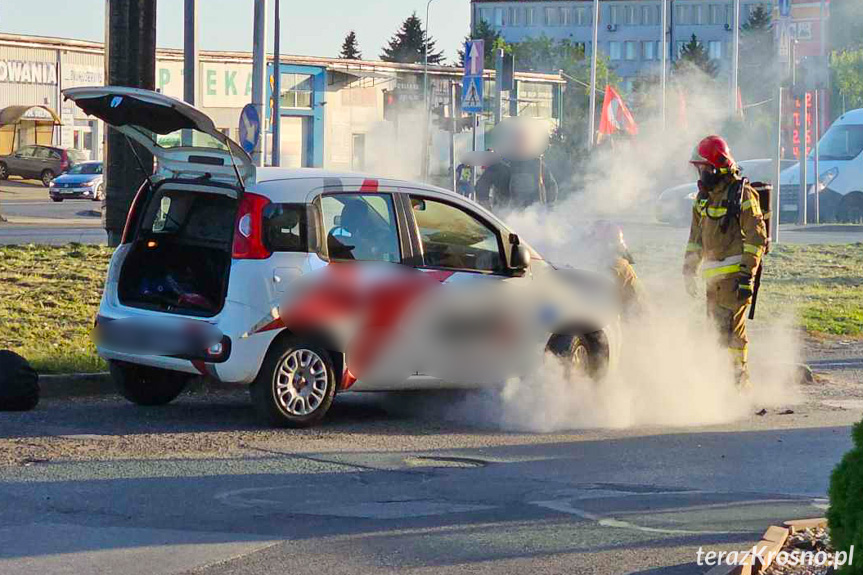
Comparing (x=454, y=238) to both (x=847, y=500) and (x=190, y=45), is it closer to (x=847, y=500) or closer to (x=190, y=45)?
(x=847, y=500)

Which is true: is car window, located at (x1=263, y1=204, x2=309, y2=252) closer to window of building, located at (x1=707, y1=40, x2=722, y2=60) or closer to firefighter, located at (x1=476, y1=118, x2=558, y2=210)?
firefighter, located at (x1=476, y1=118, x2=558, y2=210)

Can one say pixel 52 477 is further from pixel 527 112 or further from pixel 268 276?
pixel 527 112

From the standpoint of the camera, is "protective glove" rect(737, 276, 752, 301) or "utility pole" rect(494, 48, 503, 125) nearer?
"protective glove" rect(737, 276, 752, 301)

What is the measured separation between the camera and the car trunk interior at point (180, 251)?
9.04 meters

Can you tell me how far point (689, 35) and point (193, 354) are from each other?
123 metres

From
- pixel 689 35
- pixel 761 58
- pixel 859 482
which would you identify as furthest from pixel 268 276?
pixel 689 35

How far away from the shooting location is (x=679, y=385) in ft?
35.2

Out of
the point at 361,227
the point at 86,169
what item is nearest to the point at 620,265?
the point at 361,227

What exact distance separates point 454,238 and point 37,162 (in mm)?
46674

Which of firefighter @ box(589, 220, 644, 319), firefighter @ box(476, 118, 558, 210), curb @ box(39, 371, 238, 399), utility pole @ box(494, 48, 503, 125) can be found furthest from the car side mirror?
utility pole @ box(494, 48, 503, 125)

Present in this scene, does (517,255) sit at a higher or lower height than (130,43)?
lower

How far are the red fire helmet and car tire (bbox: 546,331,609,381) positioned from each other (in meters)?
1.59

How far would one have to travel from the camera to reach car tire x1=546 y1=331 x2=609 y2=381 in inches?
402

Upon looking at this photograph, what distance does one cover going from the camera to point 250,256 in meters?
8.73
